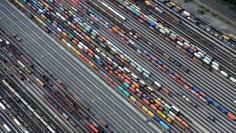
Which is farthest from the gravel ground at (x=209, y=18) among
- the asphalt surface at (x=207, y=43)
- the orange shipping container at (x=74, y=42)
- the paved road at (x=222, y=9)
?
the orange shipping container at (x=74, y=42)

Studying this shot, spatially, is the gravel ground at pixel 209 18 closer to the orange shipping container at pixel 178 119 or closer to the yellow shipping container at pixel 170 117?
the orange shipping container at pixel 178 119

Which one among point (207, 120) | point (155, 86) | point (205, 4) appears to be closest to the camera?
point (207, 120)

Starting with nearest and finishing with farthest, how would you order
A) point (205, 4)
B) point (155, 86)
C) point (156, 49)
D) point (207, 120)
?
point (207, 120)
point (155, 86)
point (156, 49)
point (205, 4)

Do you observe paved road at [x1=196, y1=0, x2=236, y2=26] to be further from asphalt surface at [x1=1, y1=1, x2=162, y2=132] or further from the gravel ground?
asphalt surface at [x1=1, y1=1, x2=162, y2=132]

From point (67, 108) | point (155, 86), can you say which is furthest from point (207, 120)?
point (67, 108)

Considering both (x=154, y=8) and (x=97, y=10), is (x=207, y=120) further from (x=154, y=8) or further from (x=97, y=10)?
(x=97, y=10)

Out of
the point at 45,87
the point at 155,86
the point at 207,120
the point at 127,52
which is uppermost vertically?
the point at 45,87
